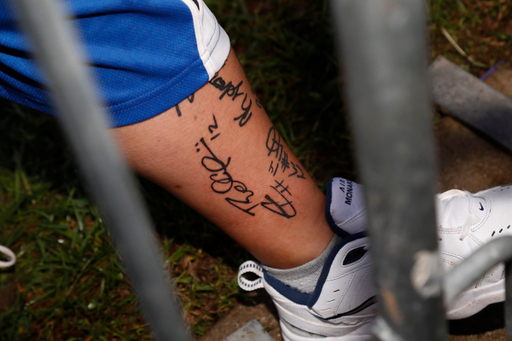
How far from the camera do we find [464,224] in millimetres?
1018

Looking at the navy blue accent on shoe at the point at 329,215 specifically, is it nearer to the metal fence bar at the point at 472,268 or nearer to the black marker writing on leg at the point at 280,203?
the black marker writing on leg at the point at 280,203

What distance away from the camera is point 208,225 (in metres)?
1.44

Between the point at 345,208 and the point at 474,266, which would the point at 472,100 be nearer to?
the point at 345,208

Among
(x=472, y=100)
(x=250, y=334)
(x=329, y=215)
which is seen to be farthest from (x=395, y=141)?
(x=472, y=100)

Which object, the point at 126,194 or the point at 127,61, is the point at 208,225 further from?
the point at 126,194

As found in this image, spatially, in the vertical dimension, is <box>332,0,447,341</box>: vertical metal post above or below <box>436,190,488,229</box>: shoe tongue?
above

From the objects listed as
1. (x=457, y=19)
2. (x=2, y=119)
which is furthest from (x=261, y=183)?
(x=2, y=119)

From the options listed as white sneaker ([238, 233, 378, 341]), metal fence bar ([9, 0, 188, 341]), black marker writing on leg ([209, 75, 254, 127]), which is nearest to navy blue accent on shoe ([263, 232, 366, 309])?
white sneaker ([238, 233, 378, 341])

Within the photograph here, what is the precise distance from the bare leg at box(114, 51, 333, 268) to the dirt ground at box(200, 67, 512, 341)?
0.23 m

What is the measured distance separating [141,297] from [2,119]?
174cm

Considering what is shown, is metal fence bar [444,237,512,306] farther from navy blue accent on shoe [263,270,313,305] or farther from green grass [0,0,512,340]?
green grass [0,0,512,340]

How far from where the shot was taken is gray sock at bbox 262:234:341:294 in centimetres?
108

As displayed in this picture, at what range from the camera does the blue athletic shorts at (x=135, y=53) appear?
0.77 metres

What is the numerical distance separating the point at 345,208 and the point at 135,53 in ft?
1.88
